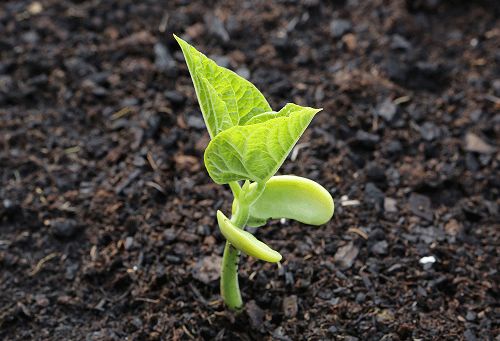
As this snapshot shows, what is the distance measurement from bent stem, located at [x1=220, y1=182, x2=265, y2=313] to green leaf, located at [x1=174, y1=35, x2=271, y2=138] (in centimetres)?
23

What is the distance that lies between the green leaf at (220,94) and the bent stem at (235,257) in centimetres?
23

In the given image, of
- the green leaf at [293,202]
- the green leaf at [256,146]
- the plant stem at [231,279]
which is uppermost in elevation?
the green leaf at [256,146]

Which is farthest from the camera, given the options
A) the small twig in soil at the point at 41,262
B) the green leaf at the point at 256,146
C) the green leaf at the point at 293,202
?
the small twig in soil at the point at 41,262

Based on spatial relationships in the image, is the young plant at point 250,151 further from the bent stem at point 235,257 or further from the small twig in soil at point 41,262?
the small twig in soil at point 41,262

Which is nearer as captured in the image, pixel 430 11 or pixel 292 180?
pixel 292 180

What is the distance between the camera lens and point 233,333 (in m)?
1.91

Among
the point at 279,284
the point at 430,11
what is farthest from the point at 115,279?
the point at 430,11

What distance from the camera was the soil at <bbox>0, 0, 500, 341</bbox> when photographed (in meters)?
1.99

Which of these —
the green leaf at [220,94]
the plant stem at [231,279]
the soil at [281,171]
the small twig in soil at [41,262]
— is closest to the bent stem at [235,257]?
the plant stem at [231,279]

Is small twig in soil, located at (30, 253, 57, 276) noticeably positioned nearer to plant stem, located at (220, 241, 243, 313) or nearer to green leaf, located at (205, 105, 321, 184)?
plant stem, located at (220, 241, 243, 313)

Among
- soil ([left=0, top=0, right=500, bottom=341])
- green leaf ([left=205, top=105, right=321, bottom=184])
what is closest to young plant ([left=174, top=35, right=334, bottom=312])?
green leaf ([left=205, top=105, right=321, bottom=184])

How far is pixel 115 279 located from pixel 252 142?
117 centimetres

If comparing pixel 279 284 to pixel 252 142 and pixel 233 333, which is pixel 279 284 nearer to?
pixel 233 333

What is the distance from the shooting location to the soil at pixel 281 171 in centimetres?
199
